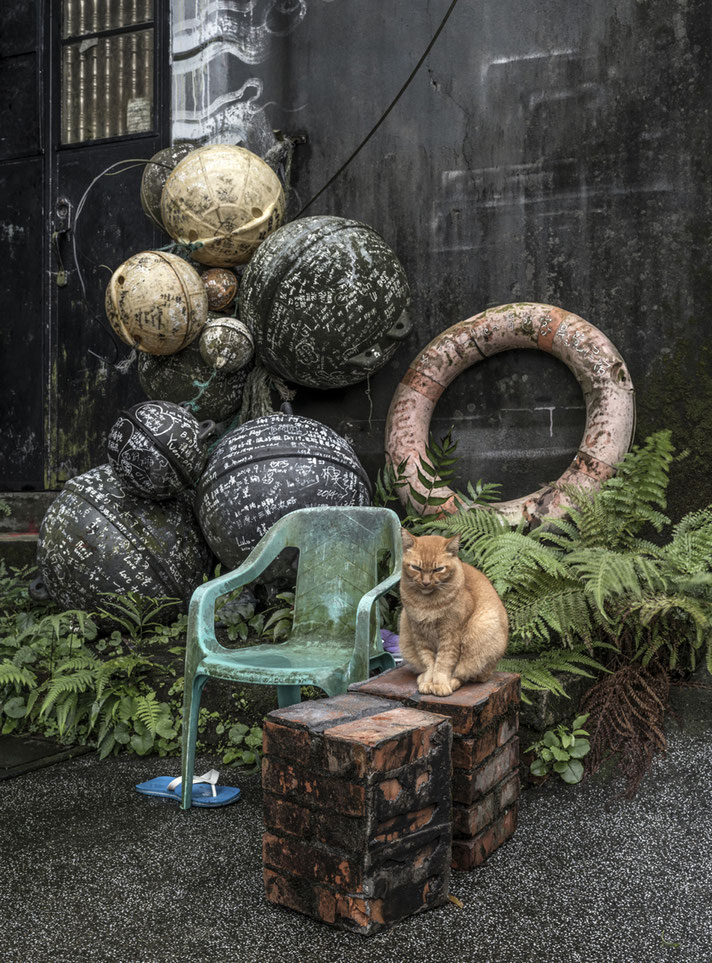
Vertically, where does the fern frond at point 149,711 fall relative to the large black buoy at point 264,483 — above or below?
below

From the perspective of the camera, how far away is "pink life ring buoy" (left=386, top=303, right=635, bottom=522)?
15.4 ft

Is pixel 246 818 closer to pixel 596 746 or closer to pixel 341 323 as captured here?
pixel 596 746

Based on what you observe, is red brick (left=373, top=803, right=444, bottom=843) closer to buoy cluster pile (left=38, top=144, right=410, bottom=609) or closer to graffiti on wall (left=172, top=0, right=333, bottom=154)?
buoy cluster pile (left=38, top=144, right=410, bottom=609)

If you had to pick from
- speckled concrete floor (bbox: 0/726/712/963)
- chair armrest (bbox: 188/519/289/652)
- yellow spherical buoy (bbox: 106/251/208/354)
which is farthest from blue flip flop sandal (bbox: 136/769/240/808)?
yellow spherical buoy (bbox: 106/251/208/354)

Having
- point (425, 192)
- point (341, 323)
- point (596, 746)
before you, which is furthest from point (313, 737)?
point (425, 192)

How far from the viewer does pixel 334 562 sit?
11.7 feet

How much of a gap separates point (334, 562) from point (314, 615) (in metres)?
0.24

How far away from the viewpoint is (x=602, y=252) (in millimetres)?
5082

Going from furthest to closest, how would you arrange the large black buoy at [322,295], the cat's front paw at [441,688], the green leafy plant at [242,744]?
the large black buoy at [322,295]
the green leafy plant at [242,744]
the cat's front paw at [441,688]

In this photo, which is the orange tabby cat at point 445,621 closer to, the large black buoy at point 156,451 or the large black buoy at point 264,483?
the large black buoy at point 264,483

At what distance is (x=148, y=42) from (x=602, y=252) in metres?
3.89

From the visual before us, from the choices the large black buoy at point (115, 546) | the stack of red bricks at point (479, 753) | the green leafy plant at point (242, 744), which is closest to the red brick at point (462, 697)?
the stack of red bricks at point (479, 753)

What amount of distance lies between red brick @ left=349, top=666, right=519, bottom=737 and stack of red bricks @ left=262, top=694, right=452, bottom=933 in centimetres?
13

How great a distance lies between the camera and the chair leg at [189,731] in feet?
9.88
